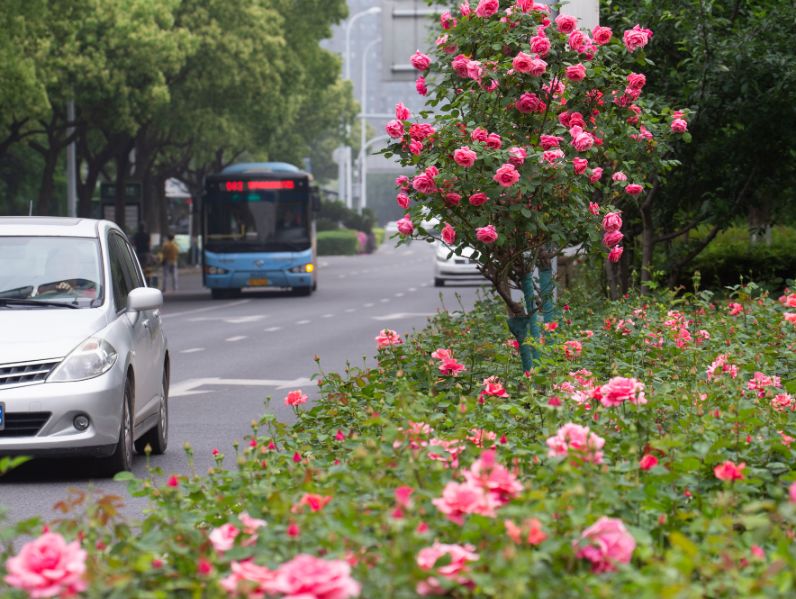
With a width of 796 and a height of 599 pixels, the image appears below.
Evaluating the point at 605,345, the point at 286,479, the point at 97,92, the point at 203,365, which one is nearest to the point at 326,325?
the point at 203,365

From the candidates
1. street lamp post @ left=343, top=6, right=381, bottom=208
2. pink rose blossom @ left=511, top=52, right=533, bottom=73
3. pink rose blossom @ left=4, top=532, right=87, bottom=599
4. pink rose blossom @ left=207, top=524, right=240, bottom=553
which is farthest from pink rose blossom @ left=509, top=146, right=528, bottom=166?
street lamp post @ left=343, top=6, right=381, bottom=208

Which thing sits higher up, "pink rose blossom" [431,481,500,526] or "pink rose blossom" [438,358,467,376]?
"pink rose blossom" [431,481,500,526]

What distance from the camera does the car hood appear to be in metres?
9.20

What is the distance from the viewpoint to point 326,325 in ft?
90.0

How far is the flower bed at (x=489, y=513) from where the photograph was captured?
3.83m

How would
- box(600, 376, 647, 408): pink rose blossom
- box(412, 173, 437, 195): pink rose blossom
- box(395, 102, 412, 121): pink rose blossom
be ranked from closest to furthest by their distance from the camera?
box(600, 376, 647, 408): pink rose blossom
box(412, 173, 437, 195): pink rose blossom
box(395, 102, 412, 121): pink rose blossom

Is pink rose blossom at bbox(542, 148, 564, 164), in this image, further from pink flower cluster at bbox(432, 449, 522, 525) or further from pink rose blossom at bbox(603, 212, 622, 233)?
pink flower cluster at bbox(432, 449, 522, 525)

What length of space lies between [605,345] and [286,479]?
5597 mm

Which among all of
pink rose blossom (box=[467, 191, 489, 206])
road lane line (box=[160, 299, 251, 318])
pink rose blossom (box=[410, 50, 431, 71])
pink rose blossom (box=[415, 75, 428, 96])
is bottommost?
road lane line (box=[160, 299, 251, 318])

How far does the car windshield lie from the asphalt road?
3.30 ft

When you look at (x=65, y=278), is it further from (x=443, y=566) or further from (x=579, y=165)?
(x=443, y=566)

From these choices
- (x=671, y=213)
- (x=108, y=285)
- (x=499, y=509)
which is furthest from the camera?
(x=671, y=213)

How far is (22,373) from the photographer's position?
914 cm

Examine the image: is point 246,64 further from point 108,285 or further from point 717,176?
point 108,285
